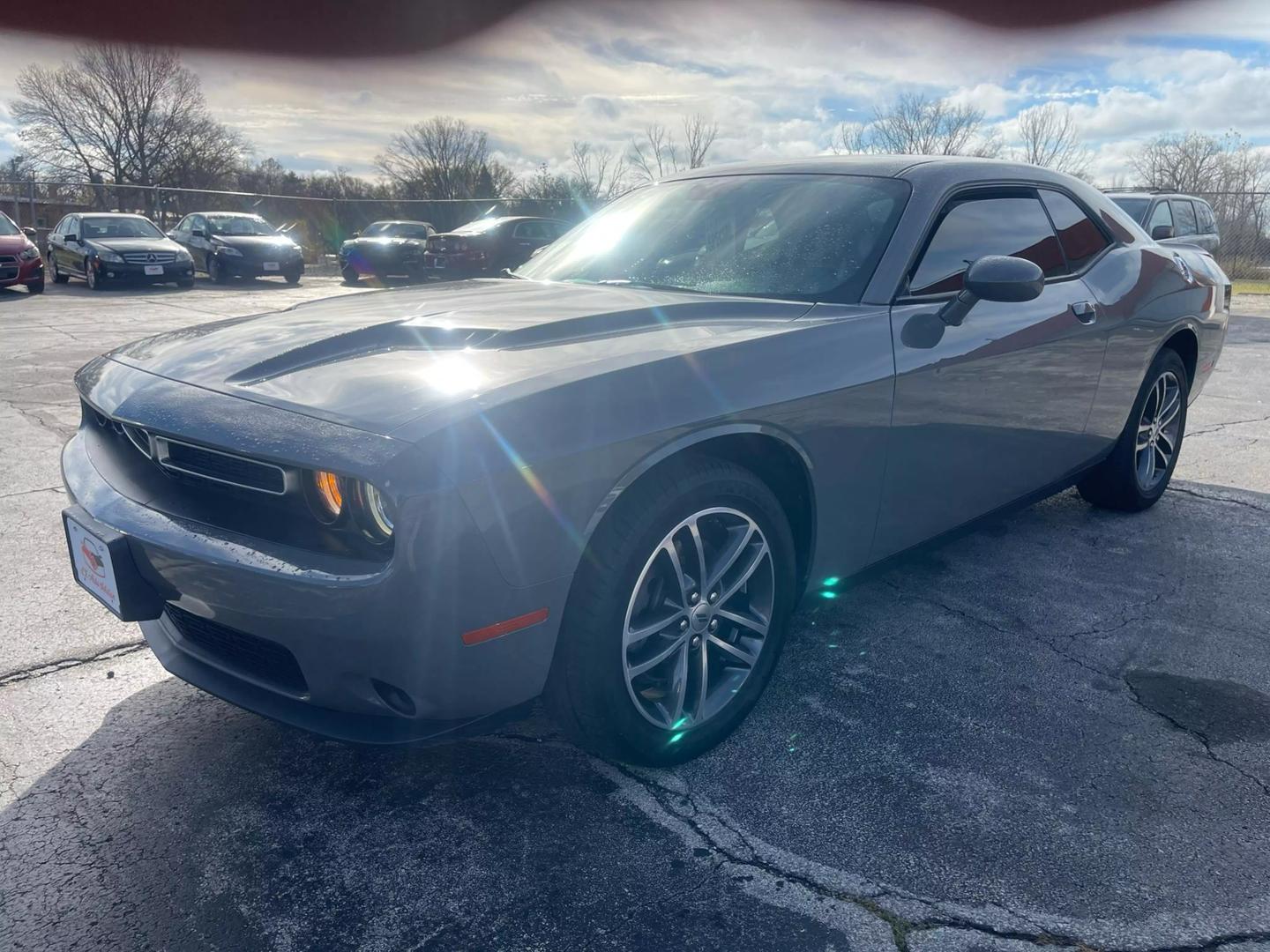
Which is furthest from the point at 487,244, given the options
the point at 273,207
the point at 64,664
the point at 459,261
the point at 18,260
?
the point at 64,664

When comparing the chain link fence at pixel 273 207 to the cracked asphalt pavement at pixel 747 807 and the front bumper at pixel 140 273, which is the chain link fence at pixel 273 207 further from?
the cracked asphalt pavement at pixel 747 807

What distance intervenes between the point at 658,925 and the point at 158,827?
1.18 metres

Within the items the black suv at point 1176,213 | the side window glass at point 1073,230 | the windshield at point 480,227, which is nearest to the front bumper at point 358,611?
the side window glass at point 1073,230

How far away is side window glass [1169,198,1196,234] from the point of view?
13.2 metres

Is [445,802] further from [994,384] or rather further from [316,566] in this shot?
[994,384]

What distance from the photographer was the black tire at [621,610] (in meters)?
2.13

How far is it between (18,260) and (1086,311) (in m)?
16.9

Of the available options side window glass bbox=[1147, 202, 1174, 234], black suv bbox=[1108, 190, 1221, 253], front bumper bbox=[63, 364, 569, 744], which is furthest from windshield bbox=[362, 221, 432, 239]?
front bumper bbox=[63, 364, 569, 744]

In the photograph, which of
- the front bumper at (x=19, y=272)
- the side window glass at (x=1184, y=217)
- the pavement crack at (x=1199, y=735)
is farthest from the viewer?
the front bumper at (x=19, y=272)

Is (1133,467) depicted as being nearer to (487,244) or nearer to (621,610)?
(621,610)

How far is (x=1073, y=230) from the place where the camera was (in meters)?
3.82

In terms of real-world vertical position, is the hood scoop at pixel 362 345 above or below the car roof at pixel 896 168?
below

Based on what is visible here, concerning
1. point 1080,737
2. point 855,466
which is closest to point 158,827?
point 855,466

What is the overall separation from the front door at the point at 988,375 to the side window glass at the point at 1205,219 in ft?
39.6
